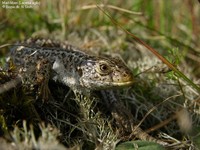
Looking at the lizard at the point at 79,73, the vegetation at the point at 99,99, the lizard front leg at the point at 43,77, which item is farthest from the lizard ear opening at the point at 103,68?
the lizard front leg at the point at 43,77

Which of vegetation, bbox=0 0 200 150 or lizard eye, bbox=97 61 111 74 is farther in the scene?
lizard eye, bbox=97 61 111 74

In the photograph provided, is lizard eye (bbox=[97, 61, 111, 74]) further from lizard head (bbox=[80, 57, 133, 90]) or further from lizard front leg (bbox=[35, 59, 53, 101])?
lizard front leg (bbox=[35, 59, 53, 101])

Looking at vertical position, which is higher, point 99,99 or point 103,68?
point 103,68

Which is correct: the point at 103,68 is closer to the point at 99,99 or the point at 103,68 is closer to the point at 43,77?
the point at 99,99

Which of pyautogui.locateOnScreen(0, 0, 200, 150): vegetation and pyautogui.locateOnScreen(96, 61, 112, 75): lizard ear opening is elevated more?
pyautogui.locateOnScreen(96, 61, 112, 75): lizard ear opening

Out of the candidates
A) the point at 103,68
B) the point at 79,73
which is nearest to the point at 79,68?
the point at 79,73

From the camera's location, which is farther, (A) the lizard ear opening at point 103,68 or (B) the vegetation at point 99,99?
(A) the lizard ear opening at point 103,68

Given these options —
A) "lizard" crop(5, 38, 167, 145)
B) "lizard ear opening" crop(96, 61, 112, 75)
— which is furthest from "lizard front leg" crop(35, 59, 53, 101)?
"lizard ear opening" crop(96, 61, 112, 75)

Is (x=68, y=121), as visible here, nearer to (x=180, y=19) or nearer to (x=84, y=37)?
(x=84, y=37)

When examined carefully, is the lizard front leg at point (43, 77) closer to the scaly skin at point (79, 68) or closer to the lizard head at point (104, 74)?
the scaly skin at point (79, 68)
